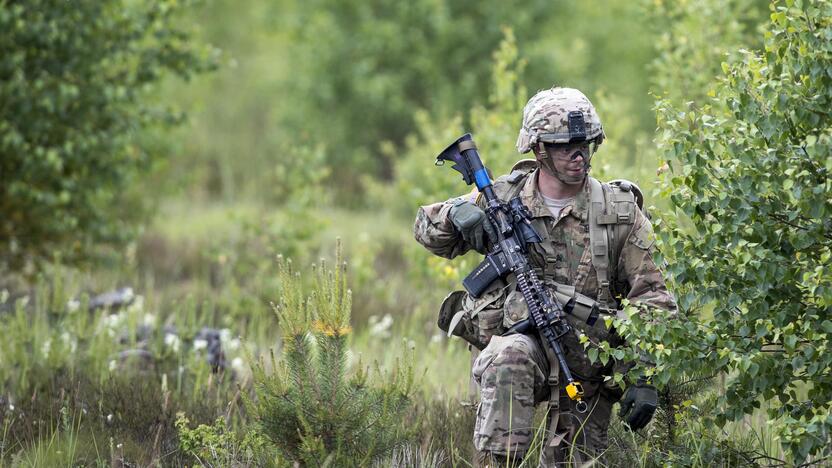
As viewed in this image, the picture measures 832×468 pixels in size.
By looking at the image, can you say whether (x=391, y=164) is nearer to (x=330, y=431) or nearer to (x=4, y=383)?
(x=4, y=383)

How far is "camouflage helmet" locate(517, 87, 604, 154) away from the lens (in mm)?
4652

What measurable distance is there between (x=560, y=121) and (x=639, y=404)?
1.19 m

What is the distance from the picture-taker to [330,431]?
4379 mm

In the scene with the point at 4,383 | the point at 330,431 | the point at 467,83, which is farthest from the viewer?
the point at 467,83

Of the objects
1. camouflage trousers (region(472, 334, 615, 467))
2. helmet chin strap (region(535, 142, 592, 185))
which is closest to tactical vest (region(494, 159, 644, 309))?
helmet chin strap (region(535, 142, 592, 185))

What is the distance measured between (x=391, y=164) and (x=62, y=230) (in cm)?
1042

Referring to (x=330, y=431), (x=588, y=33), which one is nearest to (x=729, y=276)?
(x=330, y=431)

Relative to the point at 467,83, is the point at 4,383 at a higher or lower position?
lower

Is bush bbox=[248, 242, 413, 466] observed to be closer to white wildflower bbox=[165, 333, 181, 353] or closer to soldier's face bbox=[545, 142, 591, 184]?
soldier's face bbox=[545, 142, 591, 184]

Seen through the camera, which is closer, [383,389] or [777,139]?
[777,139]

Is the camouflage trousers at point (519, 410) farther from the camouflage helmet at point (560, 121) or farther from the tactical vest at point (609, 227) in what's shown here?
the camouflage helmet at point (560, 121)

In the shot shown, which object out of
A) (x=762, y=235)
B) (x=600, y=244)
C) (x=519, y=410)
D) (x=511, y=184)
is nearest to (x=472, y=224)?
(x=511, y=184)

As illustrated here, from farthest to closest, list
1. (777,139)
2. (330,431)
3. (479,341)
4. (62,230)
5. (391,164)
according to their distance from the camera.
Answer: (391,164), (62,230), (479,341), (330,431), (777,139)

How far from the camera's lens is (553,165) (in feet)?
15.7
